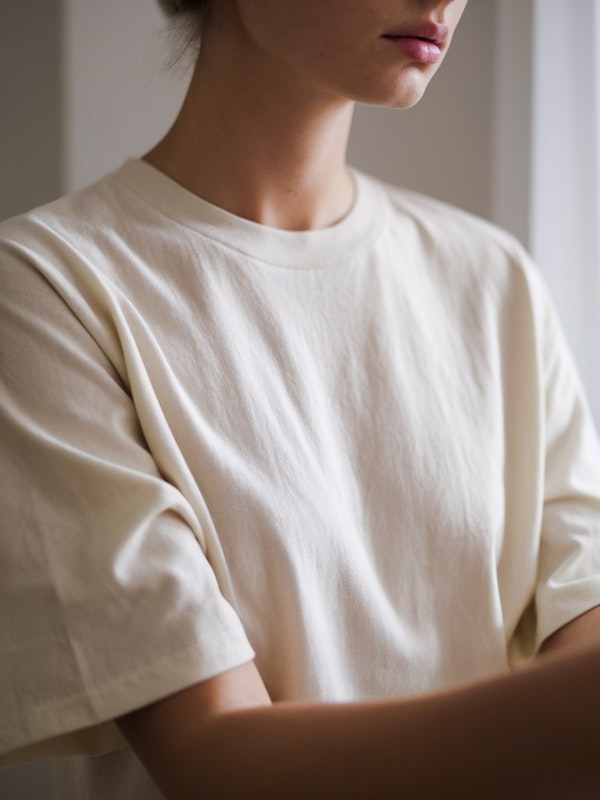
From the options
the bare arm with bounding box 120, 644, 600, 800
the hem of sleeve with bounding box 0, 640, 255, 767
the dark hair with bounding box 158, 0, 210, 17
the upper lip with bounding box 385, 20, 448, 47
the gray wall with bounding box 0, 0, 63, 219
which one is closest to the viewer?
the bare arm with bounding box 120, 644, 600, 800

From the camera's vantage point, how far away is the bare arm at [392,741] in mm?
483

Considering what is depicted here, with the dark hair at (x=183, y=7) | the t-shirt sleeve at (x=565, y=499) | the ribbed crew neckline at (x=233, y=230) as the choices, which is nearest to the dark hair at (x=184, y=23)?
the dark hair at (x=183, y=7)

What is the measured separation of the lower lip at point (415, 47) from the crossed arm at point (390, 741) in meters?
0.43

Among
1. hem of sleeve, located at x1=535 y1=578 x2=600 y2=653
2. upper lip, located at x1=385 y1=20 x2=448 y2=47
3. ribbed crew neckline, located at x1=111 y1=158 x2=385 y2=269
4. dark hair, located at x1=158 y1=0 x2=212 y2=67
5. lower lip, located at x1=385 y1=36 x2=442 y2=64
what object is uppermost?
dark hair, located at x1=158 y1=0 x2=212 y2=67

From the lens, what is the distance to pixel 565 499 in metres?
0.87

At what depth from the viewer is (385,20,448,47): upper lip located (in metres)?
0.73

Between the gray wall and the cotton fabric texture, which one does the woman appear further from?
the gray wall

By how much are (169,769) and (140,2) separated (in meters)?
0.81

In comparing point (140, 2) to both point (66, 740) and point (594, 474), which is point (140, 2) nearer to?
point (594, 474)

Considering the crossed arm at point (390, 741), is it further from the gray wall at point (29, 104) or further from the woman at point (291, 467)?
the gray wall at point (29, 104)

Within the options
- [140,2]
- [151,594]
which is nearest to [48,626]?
[151,594]

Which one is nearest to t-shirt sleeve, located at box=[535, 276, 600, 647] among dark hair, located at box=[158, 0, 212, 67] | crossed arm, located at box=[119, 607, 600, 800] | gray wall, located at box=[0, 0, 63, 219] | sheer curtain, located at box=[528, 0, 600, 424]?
sheer curtain, located at box=[528, 0, 600, 424]

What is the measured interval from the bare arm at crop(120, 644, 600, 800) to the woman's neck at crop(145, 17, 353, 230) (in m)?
0.40

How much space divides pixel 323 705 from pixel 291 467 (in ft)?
0.72
